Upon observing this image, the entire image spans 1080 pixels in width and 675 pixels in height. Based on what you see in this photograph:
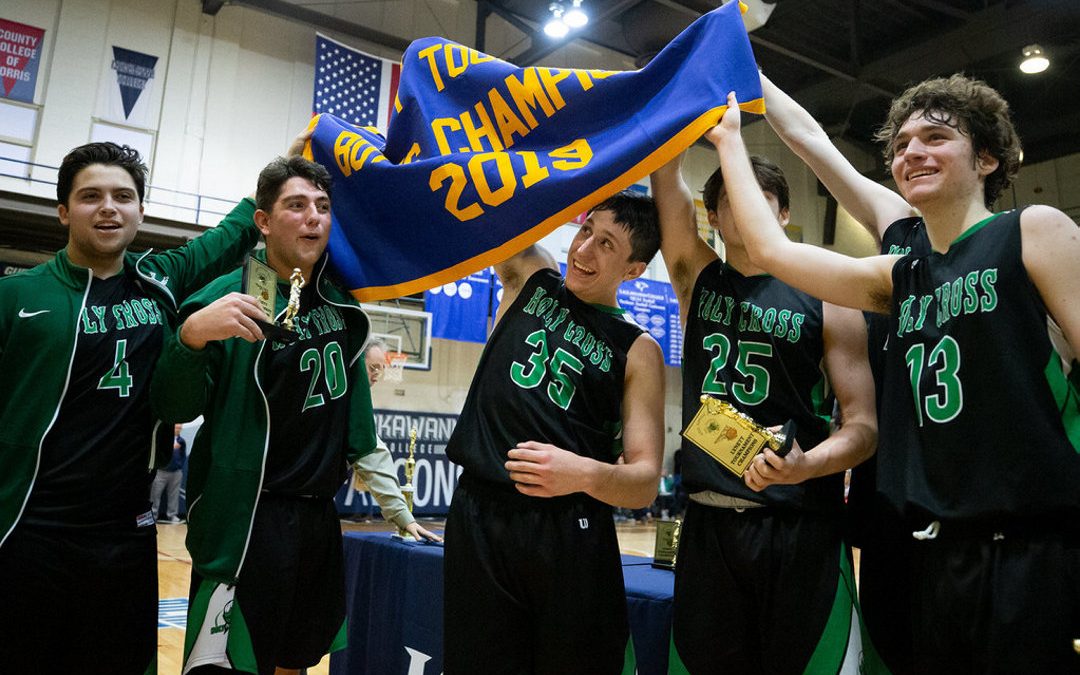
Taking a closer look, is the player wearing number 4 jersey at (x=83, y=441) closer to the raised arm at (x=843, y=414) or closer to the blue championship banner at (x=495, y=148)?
the blue championship banner at (x=495, y=148)

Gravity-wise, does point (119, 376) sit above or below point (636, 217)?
below

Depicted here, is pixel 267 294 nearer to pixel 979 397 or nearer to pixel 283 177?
pixel 283 177

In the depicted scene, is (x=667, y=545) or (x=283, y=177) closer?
(x=283, y=177)

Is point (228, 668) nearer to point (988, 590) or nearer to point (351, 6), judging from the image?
point (988, 590)

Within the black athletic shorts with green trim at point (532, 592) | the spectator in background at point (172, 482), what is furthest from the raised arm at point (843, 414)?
the spectator in background at point (172, 482)

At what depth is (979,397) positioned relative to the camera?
1626 mm

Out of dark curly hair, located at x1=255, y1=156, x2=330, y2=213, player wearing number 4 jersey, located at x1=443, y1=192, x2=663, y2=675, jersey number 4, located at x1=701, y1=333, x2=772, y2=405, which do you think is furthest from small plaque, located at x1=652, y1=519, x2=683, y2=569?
dark curly hair, located at x1=255, y1=156, x2=330, y2=213

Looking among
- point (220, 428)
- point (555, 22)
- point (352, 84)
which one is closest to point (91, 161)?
point (220, 428)

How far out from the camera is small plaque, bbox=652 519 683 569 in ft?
10.0

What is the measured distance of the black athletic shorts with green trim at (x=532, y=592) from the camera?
6.76ft

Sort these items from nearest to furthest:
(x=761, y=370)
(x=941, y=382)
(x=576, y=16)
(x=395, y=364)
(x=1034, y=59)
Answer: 1. (x=941, y=382)
2. (x=761, y=370)
3. (x=1034, y=59)
4. (x=576, y=16)
5. (x=395, y=364)

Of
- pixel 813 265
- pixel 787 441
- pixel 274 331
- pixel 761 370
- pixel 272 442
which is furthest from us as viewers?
pixel 272 442

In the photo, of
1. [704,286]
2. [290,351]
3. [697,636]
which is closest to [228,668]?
[290,351]

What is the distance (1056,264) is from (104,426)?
244cm
